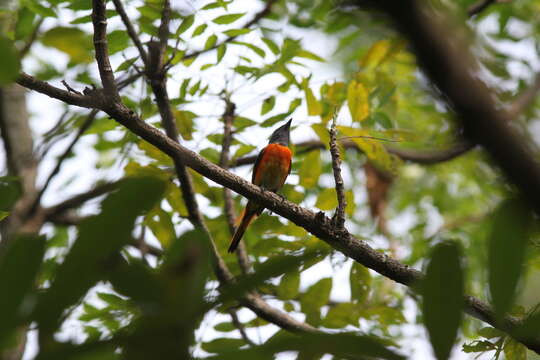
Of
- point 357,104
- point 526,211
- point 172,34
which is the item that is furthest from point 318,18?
point 526,211

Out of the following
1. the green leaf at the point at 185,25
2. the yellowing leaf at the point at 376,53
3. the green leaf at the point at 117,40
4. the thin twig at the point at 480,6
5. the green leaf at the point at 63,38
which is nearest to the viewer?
the green leaf at the point at 63,38

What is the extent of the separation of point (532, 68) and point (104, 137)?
15.3ft

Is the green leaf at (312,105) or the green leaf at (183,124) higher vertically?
the green leaf at (183,124)

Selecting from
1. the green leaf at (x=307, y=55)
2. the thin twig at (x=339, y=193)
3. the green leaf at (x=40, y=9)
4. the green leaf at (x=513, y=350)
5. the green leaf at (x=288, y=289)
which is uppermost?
the green leaf at (x=40, y=9)

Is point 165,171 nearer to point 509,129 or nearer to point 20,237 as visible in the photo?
point 20,237

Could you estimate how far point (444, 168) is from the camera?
27.7 ft

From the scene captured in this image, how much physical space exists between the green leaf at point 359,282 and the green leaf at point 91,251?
3.03 metres

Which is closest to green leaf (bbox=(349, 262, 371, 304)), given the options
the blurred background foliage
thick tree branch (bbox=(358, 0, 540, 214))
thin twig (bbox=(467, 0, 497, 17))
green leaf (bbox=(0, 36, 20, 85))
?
the blurred background foliage

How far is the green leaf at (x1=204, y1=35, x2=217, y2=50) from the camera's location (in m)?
4.06

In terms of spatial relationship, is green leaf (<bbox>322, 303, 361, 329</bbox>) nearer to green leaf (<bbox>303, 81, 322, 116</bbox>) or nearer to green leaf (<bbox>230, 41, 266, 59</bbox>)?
green leaf (<bbox>303, 81, 322, 116</bbox>)

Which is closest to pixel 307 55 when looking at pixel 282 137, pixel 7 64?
pixel 282 137

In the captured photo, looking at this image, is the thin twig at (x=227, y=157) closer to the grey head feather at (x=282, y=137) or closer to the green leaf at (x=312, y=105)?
the green leaf at (x=312, y=105)

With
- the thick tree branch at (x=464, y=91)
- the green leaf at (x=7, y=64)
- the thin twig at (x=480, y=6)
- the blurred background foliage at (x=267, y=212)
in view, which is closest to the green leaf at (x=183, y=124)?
the blurred background foliage at (x=267, y=212)

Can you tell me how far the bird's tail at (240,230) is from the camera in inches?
180
